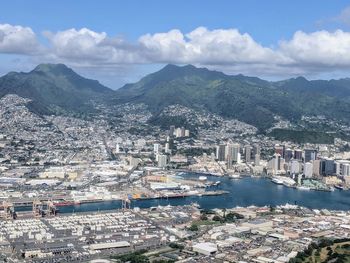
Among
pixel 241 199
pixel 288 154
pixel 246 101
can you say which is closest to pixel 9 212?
pixel 241 199

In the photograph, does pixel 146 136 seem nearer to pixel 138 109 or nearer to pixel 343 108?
pixel 138 109

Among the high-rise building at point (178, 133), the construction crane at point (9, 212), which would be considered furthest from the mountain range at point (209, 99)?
the construction crane at point (9, 212)

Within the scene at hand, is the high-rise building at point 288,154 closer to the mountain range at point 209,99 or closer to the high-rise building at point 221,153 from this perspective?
the high-rise building at point 221,153

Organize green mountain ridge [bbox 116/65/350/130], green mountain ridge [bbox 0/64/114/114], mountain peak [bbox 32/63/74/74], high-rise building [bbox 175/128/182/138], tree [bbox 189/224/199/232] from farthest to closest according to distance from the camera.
Answer: mountain peak [bbox 32/63/74/74] → green mountain ridge [bbox 0/64/114/114] → green mountain ridge [bbox 116/65/350/130] → high-rise building [bbox 175/128/182/138] → tree [bbox 189/224/199/232]

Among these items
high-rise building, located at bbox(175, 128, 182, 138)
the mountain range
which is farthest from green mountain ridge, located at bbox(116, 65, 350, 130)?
high-rise building, located at bbox(175, 128, 182, 138)

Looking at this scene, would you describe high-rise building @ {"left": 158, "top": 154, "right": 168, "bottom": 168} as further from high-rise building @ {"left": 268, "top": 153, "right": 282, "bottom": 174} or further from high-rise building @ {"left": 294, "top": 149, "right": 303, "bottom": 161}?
high-rise building @ {"left": 294, "top": 149, "right": 303, "bottom": 161}

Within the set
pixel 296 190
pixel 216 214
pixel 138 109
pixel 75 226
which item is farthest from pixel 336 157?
pixel 138 109

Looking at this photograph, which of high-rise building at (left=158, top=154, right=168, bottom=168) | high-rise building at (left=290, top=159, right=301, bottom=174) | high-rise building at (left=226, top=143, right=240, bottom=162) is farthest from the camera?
high-rise building at (left=226, top=143, right=240, bottom=162)

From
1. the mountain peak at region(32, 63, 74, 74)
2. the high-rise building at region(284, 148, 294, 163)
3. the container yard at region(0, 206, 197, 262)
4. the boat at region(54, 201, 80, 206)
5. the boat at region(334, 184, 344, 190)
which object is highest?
the mountain peak at region(32, 63, 74, 74)

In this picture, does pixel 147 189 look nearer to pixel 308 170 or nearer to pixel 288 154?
pixel 308 170
